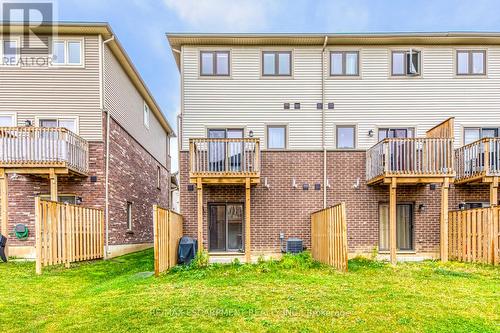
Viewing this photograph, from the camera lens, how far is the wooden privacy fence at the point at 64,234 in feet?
28.8

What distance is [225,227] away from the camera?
471 inches

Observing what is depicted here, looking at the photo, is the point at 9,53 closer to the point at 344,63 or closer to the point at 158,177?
the point at 158,177

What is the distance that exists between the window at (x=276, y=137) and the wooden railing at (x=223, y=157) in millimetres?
1407

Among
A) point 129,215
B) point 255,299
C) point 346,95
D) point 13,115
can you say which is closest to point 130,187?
point 129,215

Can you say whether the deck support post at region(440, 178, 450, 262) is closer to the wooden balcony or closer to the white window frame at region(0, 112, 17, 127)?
the wooden balcony

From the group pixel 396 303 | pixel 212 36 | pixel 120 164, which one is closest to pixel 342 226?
pixel 396 303

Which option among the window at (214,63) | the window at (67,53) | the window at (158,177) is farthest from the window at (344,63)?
the window at (158,177)

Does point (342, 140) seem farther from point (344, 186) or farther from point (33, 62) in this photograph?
point (33, 62)

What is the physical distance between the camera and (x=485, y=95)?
40.8 feet

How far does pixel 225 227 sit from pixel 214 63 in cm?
Result: 583

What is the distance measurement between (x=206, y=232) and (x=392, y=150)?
Result: 6.60m

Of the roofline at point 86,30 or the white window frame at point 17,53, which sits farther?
the white window frame at point 17,53

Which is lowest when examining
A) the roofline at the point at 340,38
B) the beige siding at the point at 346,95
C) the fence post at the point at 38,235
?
the fence post at the point at 38,235

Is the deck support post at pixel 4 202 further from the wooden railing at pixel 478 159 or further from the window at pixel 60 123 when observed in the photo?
the wooden railing at pixel 478 159
